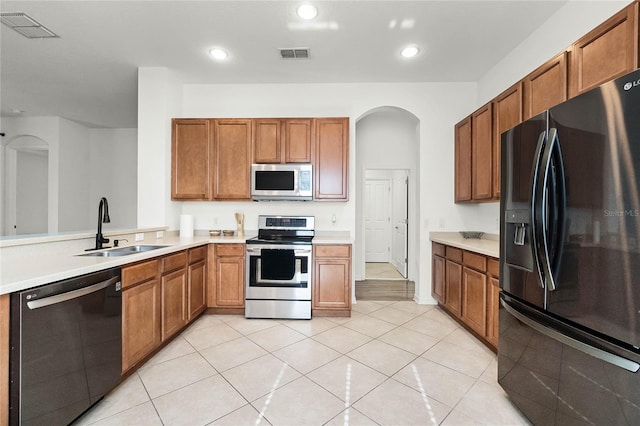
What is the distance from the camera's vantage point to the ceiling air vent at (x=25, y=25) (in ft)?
8.20

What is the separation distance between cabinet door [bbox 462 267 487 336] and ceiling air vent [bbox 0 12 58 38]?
4.82 meters

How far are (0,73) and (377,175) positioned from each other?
6.64 m

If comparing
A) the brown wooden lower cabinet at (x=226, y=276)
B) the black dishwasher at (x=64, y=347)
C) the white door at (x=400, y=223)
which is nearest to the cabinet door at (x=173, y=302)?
the brown wooden lower cabinet at (x=226, y=276)

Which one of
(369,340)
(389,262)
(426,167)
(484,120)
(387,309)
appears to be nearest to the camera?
(369,340)

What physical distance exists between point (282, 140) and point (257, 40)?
1115 mm

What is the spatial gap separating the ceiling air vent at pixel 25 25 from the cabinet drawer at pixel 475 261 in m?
4.71

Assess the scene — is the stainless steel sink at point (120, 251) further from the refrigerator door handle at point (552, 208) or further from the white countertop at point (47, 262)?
the refrigerator door handle at point (552, 208)

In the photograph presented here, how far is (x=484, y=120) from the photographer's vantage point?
2992 mm

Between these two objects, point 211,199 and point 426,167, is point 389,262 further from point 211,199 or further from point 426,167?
point 211,199

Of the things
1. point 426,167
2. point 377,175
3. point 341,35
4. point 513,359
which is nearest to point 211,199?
point 341,35

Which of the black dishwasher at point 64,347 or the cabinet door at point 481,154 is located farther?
the cabinet door at point 481,154

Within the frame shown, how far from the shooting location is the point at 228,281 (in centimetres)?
330

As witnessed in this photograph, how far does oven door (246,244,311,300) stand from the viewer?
3174mm

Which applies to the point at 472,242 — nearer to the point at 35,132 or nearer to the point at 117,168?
the point at 117,168
